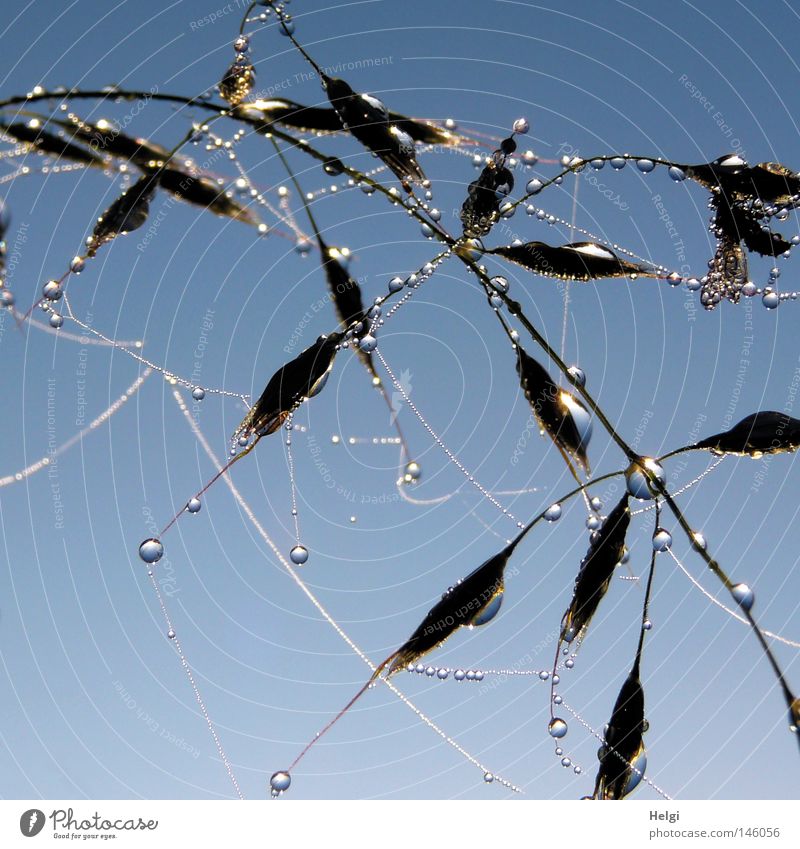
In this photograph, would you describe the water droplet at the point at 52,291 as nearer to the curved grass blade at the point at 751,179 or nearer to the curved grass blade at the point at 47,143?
the curved grass blade at the point at 47,143

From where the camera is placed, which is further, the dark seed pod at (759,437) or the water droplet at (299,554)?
the water droplet at (299,554)

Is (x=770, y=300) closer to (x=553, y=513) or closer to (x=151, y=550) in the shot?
(x=553, y=513)

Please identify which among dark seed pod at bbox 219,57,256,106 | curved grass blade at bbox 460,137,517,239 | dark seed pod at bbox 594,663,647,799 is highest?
dark seed pod at bbox 219,57,256,106

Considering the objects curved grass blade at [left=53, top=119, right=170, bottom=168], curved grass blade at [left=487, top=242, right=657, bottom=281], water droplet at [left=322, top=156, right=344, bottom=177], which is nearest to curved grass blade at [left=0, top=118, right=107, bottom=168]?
curved grass blade at [left=53, top=119, right=170, bottom=168]

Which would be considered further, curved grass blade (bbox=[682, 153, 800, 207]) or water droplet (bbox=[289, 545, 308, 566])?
water droplet (bbox=[289, 545, 308, 566])

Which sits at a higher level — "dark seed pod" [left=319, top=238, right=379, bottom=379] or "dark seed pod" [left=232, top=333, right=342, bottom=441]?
"dark seed pod" [left=319, top=238, right=379, bottom=379]

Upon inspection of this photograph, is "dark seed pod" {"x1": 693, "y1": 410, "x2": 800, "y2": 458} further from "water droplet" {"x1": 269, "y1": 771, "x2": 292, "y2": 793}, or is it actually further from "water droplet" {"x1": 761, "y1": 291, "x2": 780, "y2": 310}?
"water droplet" {"x1": 269, "y1": 771, "x2": 292, "y2": 793}

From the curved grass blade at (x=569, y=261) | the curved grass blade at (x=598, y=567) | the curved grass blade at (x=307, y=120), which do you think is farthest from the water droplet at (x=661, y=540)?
the curved grass blade at (x=307, y=120)
